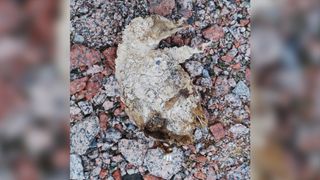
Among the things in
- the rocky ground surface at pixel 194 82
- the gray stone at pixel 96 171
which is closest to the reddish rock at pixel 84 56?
the rocky ground surface at pixel 194 82

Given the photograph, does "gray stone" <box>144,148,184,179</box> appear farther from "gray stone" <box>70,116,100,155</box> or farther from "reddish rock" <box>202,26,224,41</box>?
"reddish rock" <box>202,26,224,41</box>

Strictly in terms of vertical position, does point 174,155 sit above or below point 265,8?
below

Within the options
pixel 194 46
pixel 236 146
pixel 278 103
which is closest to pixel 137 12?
pixel 194 46

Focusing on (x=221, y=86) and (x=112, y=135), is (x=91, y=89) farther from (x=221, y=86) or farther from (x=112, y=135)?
(x=221, y=86)

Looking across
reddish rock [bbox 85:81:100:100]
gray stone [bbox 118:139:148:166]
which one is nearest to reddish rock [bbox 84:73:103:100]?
reddish rock [bbox 85:81:100:100]

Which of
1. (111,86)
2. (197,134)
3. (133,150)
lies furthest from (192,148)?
(111,86)

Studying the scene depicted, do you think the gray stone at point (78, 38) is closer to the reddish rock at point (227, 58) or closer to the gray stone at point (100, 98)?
the gray stone at point (100, 98)

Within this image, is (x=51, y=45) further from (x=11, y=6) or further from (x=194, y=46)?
(x=194, y=46)
